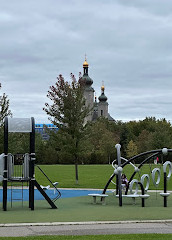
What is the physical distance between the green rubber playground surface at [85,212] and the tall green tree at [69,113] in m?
9.41

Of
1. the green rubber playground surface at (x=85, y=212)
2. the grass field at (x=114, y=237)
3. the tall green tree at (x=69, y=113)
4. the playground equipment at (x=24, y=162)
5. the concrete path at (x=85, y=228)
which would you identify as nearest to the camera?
the grass field at (x=114, y=237)

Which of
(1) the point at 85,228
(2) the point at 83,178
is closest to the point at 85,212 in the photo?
(1) the point at 85,228

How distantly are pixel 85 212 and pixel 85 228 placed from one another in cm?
345

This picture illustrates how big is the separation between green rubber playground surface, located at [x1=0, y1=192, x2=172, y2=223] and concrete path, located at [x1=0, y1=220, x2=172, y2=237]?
0.87 m

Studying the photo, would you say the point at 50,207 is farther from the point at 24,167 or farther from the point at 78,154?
the point at 78,154

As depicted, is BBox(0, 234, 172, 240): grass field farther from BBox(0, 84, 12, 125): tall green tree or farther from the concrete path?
BBox(0, 84, 12, 125): tall green tree

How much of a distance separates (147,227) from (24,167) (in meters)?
5.76

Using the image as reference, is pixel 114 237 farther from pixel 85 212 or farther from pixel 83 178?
pixel 83 178

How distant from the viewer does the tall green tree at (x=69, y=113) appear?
28.3m

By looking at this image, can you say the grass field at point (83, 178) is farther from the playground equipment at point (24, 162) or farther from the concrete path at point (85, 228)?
the concrete path at point (85, 228)

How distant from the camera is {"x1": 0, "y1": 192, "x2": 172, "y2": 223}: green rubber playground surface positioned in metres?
13.4

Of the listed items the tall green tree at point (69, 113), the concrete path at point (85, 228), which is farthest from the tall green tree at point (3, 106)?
the concrete path at point (85, 228)

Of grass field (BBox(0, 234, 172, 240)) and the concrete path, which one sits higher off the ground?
grass field (BBox(0, 234, 172, 240))

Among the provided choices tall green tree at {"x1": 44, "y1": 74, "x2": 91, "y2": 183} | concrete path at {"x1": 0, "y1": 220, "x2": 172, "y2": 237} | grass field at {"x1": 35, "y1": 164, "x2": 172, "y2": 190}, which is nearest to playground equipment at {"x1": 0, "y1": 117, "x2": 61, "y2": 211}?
concrete path at {"x1": 0, "y1": 220, "x2": 172, "y2": 237}
